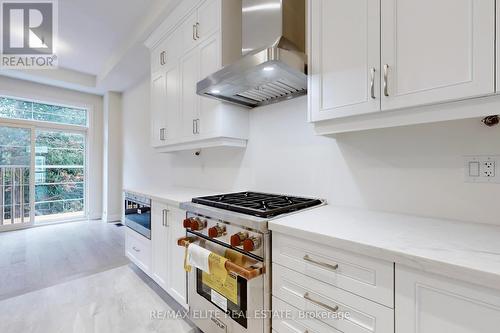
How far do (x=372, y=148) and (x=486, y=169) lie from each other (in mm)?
487

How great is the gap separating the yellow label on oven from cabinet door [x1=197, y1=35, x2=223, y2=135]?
1140 mm

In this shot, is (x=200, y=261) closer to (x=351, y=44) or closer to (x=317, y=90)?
(x=317, y=90)

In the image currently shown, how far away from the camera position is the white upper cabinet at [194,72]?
186cm

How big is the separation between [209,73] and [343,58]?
1.15 metres

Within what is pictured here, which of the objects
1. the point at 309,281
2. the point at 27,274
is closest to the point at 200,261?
the point at 309,281

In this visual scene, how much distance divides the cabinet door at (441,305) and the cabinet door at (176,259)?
1.40m

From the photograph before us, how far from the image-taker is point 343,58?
1.14 m

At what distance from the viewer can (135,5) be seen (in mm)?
2555

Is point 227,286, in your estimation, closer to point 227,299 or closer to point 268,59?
point 227,299

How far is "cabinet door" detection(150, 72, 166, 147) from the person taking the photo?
2605 mm

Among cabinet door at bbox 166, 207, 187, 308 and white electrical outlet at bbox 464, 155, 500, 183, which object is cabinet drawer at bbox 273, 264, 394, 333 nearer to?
white electrical outlet at bbox 464, 155, 500, 183

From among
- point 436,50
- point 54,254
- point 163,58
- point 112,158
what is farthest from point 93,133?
point 436,50

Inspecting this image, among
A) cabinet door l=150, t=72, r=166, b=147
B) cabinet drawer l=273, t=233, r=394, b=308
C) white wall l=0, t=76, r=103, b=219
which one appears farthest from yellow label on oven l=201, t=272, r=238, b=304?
white wall l=0, t=76, r=103, b=219

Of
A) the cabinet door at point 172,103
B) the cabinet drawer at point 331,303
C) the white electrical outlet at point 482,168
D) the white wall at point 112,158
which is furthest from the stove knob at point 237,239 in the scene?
the white wall at point 112,158
